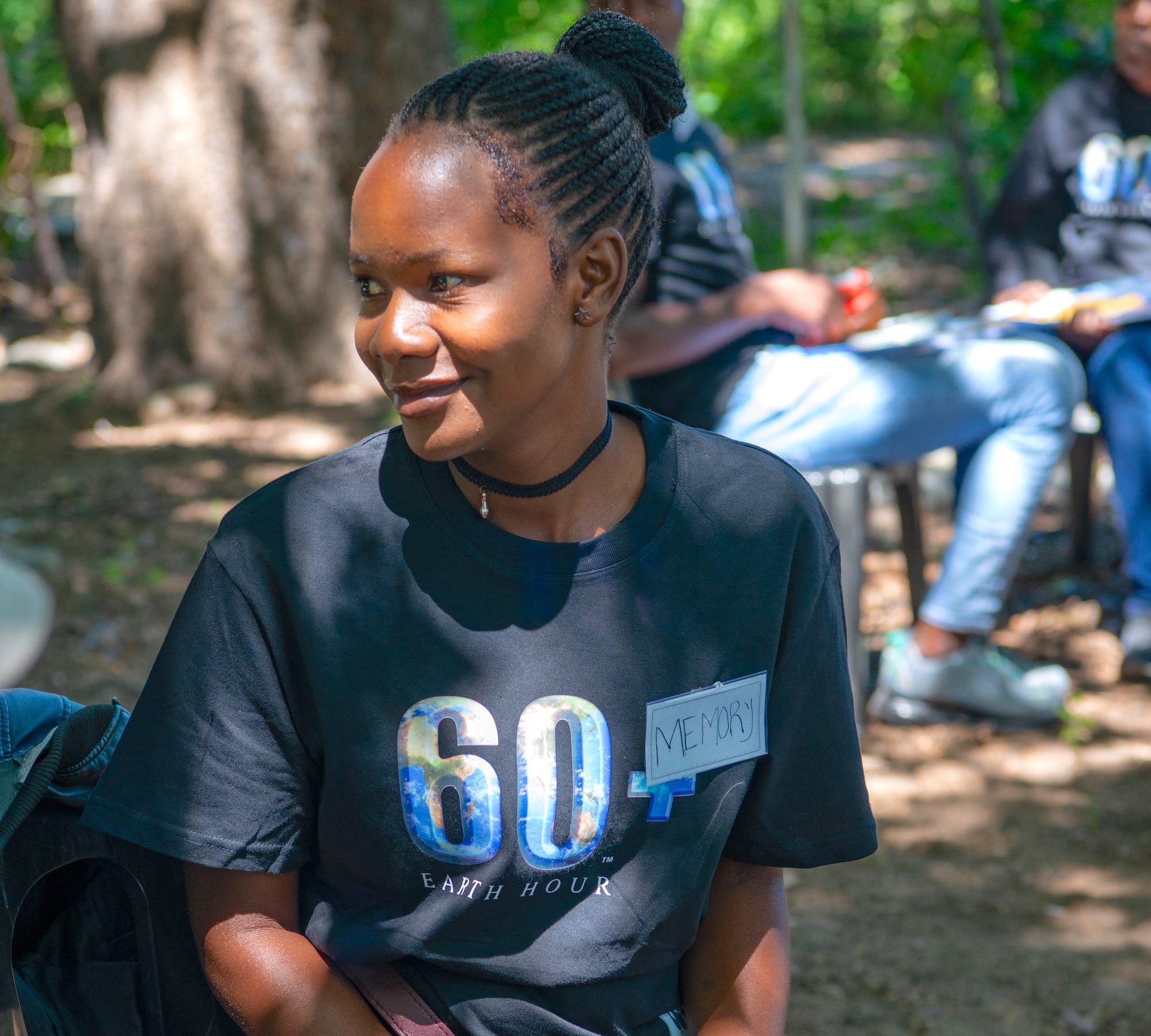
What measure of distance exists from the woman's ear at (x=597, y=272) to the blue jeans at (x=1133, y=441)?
3.03 meters

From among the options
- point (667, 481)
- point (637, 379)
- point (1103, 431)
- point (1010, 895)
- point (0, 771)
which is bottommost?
point (1010, 895)

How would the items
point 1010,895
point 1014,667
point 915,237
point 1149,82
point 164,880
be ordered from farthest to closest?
point 915,237 < point 1149,82 < point 1014,667 < point 1010,895 < point 164,880

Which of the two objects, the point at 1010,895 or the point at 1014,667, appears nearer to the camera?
the point at 1010,895

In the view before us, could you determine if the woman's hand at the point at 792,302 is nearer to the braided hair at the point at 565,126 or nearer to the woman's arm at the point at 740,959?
the braided hair at the point at 565,126

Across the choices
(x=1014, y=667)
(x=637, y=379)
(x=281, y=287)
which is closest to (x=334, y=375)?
(x=281, y=287)

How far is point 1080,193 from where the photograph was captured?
428 cm

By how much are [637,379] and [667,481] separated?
1.98m

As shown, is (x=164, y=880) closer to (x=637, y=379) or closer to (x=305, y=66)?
(x=637, y=379)

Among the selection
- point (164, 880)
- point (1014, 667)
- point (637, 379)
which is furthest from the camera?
point (1014, 667)

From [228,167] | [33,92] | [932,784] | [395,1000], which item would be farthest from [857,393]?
[33,92]

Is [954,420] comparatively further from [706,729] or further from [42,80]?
[42,80]

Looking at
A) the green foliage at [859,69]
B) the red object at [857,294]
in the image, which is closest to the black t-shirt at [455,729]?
the green foliage at [859,69]

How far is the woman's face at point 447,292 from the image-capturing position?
51.3 inches

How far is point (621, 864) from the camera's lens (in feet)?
4.68
